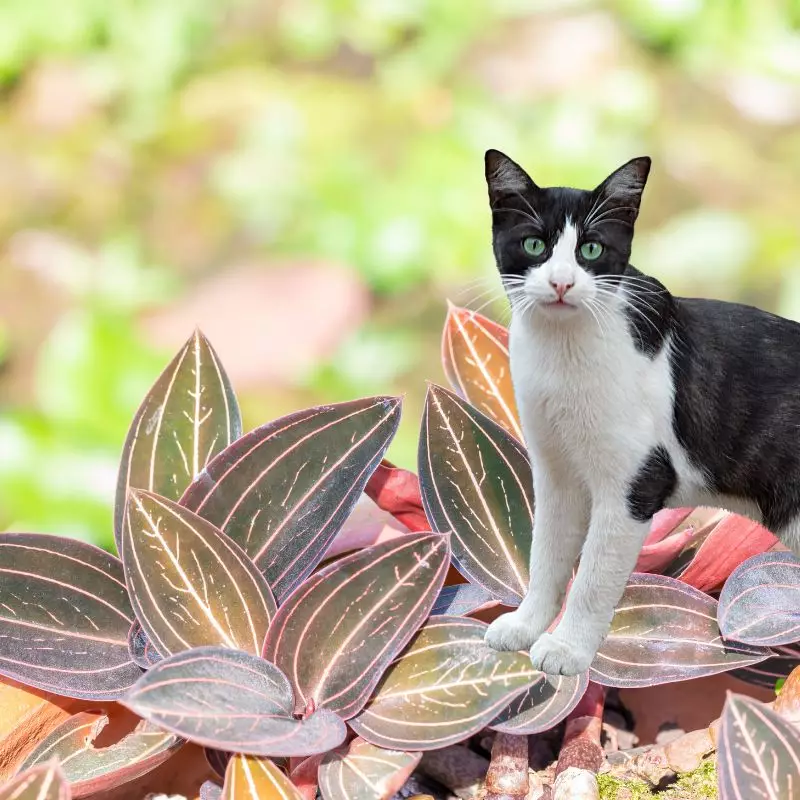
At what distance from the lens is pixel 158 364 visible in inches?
67.7

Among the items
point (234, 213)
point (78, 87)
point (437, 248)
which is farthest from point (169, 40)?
point (437, 248)

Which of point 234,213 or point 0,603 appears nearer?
point 0,603

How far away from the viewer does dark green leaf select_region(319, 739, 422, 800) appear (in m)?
0.70

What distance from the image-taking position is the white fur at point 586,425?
27.5 inches

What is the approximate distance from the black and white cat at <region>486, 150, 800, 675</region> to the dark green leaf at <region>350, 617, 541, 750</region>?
37 mm

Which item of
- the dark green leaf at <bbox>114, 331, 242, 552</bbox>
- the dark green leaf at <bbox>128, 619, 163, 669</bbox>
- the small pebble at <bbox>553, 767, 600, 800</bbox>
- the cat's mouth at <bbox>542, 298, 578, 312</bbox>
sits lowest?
the small pebble at <bbox>553, 767, 600, 800</bbox>

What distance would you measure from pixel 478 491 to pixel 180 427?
276 mm

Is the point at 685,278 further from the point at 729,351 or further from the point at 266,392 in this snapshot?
the point at 729,351

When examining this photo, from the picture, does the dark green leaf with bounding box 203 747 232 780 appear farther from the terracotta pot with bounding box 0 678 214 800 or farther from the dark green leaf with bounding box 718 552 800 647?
the dark green leaf with bounding box 718 552 800 647

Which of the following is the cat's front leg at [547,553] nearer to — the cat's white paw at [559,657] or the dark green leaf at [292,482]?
the cat's white paw at [559,657]

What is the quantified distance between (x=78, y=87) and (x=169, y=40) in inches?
9.2

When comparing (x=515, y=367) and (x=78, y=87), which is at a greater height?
(x=78, y=87)

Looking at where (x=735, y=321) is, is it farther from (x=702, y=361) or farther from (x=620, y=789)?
(x=620, y=789)

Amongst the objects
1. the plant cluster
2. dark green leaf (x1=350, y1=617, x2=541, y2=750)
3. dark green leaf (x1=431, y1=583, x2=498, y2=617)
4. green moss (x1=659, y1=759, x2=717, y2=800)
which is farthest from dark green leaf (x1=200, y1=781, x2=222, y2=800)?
green moss (x1=659, y1=759, x2=717, y2=800)
